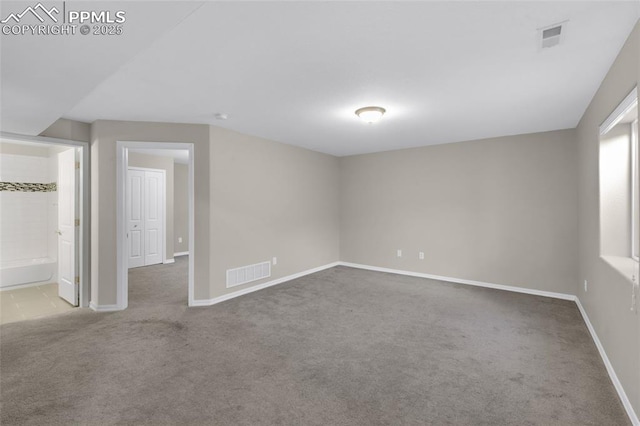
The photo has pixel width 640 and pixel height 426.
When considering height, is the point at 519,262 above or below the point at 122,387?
above

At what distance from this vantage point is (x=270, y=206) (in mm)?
5086

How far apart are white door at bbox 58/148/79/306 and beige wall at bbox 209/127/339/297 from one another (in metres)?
→ 1.77

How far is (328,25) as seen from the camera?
1.85 meters

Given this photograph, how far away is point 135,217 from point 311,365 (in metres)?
5.82

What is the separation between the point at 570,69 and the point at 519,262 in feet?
10.3

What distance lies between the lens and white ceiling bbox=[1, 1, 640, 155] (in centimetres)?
172

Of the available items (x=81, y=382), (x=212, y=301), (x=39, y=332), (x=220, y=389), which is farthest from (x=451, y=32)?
(x=39, y=332)

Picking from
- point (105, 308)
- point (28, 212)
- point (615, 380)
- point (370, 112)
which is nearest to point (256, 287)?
point (105, 308)

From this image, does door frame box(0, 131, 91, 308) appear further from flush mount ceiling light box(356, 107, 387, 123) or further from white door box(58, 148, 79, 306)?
flush mount ceiling light box(356, 107, 387, 123)

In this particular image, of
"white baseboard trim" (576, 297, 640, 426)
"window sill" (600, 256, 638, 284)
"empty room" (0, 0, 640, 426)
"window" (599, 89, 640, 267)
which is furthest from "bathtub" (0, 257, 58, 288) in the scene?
"window" (599, 89, 640, 267)

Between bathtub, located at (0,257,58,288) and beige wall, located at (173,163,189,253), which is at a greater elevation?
beige wall, located at (173,163,189,253)

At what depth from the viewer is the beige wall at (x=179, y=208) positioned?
25.6 ft

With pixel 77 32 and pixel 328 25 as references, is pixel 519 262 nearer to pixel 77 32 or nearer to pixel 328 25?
pixel 328 25

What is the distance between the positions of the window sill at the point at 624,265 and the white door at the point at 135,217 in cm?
754
